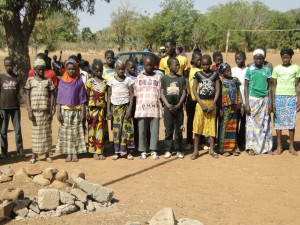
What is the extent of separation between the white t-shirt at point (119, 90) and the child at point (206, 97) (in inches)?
42.9

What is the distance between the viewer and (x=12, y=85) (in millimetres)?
6680

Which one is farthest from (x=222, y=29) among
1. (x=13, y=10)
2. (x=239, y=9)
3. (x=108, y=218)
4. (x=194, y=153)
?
(x=108, y=218)

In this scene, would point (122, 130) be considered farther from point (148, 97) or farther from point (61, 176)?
point (61, 176)

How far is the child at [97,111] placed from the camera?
6.60 m

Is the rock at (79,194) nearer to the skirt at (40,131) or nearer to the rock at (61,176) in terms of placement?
the rock at (61,176)

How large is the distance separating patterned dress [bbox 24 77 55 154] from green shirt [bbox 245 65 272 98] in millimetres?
3245

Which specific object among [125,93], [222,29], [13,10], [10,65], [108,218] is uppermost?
[222,29]

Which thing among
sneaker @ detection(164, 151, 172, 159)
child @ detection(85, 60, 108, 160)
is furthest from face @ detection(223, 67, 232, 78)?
child @ detection(85, 60, 108, 160)

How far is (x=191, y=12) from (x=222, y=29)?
12.5ft

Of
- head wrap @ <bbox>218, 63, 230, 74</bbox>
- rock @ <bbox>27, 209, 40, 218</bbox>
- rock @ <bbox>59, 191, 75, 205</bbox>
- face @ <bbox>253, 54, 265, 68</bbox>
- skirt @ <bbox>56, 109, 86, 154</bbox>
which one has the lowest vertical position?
rock @ <bbox>27, 209, 40, 218</bbox>

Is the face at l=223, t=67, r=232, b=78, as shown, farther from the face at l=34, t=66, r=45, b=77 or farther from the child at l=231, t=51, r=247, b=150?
the face at l=34, t=66, r=45, b=77

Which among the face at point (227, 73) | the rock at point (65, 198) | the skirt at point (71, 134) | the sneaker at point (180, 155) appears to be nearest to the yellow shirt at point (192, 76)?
the face at point (227, 73)

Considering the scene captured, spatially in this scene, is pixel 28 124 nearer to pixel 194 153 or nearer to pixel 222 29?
pixel 194 153

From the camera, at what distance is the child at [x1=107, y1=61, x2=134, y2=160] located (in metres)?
6.56
